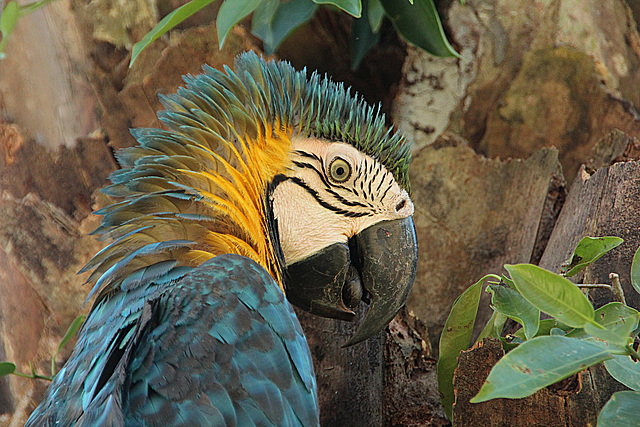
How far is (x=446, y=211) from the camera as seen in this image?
5.39ft

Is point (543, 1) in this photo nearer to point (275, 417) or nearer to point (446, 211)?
point (446, 211)

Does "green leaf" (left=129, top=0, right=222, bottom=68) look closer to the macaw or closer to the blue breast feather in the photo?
the macaw

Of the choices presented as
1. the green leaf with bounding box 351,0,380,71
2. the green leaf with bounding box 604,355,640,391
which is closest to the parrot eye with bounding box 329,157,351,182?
the green leaf with bounding box 351,0,380,71

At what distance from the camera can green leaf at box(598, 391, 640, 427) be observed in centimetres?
68

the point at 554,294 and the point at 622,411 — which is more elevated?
the point at 554,294

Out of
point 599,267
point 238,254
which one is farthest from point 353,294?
point 599,267

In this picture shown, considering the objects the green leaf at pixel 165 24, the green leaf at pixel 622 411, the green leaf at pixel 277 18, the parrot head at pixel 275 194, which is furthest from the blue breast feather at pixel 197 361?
the green leaf at pixel 277 18

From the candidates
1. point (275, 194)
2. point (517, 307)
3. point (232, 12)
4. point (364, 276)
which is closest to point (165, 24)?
point (232, 12)

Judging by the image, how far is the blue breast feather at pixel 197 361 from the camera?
32.9 inches

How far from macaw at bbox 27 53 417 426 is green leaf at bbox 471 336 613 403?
1.33ft

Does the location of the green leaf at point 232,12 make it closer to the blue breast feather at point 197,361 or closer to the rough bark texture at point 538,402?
the blue breast feather at point 197,361

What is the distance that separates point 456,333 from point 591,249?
0.96 ft

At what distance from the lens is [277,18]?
4.97ft

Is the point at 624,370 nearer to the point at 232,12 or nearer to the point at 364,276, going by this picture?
the point at 364,276
